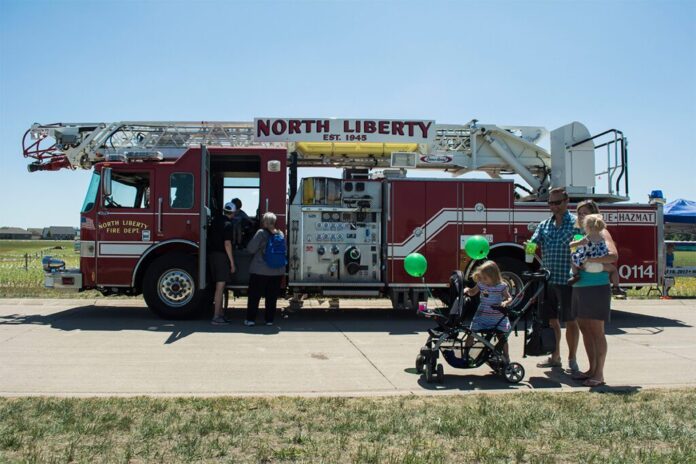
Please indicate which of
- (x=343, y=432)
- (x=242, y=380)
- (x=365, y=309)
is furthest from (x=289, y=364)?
(x=365, y=309)

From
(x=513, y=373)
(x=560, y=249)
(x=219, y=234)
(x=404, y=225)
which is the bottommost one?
(x=513, y=373)

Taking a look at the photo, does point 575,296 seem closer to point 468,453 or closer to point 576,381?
point 576,381

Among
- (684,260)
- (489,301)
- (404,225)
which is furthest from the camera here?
(684,260)

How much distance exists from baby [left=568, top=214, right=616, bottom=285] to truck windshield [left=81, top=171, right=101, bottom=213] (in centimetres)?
764

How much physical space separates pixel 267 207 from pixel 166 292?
2173 mm

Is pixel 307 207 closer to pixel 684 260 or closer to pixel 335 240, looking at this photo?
pixel 335 240

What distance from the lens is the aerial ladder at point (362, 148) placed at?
1048cm

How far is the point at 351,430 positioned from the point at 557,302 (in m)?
3.32

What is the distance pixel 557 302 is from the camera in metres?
6.39

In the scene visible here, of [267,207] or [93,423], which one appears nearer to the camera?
[93,423]

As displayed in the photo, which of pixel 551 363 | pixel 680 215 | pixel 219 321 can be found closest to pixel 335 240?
pixel 219 321

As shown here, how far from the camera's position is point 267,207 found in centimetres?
975

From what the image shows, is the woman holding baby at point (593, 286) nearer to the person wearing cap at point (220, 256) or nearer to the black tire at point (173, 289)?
the person wearing cap at point (220, 256)

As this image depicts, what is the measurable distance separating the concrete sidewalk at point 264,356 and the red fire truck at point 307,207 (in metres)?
0.75
